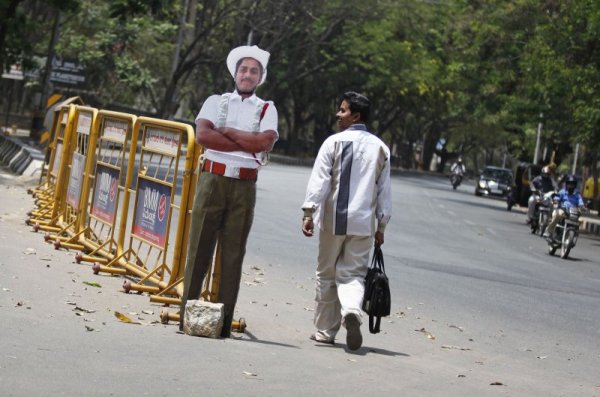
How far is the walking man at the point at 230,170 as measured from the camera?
9.41 metres

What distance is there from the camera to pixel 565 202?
25734 mm

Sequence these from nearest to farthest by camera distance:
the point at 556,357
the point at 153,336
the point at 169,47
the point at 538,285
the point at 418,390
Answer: the point at 418,390 → the point at 153,336 → the point at 556,357 → the point at 538,285 → the point at 169,47

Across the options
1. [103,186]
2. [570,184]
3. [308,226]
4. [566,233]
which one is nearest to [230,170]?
[308,226]

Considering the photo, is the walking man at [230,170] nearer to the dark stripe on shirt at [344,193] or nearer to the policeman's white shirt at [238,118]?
the policeman's white shirt at [238,118]

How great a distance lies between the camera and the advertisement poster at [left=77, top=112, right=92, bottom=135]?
1534cm

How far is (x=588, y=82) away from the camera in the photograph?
37.2 metres

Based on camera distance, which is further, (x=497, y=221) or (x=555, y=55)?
(x=555, y=55)

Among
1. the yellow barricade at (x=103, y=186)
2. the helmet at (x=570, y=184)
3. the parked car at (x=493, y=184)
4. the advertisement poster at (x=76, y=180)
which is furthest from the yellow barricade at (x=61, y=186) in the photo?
the parked car at (x=493, y=184)

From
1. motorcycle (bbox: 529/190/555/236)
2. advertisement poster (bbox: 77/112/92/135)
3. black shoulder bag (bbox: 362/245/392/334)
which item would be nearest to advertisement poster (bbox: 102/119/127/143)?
advertisement poster (bbox: 77/112/92/135)

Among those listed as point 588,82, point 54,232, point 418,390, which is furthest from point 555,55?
point 418,390

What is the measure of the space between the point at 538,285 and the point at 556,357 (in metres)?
7.28

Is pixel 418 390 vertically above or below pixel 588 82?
below

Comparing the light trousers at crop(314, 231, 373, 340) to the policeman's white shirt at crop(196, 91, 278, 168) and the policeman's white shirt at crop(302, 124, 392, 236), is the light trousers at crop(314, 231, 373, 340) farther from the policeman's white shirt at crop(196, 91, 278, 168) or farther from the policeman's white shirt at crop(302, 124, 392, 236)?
the policeman's white shirt at crop(196, 91, 278, 168)

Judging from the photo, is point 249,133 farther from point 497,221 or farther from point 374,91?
point 374,91
